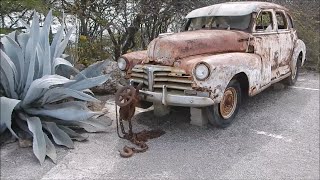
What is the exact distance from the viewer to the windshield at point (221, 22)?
5668mm

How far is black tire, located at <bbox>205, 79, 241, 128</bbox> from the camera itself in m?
4.63

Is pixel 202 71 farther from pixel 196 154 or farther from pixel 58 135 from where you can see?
pixel 58 135

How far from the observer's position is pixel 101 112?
17.1 ft

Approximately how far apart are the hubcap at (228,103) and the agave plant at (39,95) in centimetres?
161

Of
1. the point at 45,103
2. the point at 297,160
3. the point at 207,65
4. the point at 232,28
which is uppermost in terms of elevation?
the point at 232,28

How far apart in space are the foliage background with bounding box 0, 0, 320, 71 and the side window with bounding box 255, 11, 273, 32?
102 inches

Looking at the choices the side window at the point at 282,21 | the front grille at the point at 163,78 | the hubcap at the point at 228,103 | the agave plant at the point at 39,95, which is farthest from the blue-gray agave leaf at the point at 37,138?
the side window at the point at 282,21

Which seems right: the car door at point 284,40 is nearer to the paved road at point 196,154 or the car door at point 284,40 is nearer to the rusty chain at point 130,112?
the paved road at point 196,154

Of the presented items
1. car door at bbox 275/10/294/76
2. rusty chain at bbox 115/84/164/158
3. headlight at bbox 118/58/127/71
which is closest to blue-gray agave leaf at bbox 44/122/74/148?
rusty chain at bbox 115/84/164/158

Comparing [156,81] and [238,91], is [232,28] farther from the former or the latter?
[156,81]

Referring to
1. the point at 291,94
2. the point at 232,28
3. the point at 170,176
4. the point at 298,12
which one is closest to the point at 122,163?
the point at 170,176

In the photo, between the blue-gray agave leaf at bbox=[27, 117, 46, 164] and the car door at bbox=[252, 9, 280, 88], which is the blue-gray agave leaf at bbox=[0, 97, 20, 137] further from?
the car door at bbox=[252, 9, 280, 88]

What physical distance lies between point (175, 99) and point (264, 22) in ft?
9.18

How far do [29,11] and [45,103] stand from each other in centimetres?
289
